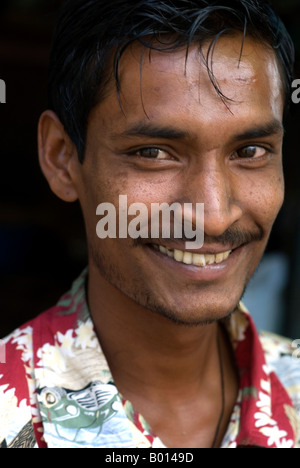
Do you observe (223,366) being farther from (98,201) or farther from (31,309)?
(31,309)

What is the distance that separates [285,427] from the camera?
154cm

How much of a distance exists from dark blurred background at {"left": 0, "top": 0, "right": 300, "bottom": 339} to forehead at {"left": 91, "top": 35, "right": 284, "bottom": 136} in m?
2.27

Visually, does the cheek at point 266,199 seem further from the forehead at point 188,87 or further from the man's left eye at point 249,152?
the forehead at point 188,87

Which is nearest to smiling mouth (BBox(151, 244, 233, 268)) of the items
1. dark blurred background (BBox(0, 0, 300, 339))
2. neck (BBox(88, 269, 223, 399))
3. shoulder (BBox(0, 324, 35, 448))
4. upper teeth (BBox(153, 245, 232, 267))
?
upper teeth (BBox(153, 245, 232, 267))

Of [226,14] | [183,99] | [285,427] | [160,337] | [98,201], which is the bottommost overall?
[285,427]

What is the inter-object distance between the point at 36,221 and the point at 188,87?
343cm

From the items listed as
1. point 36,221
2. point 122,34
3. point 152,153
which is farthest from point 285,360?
point 36,221

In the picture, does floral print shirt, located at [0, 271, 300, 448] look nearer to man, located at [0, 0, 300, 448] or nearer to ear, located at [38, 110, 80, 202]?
man, located at [0, 0, 300, 448]

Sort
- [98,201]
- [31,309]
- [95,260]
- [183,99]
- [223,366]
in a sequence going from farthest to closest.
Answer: [31,309]
[223,366]
[95,260]
[98,201]
[183,99]

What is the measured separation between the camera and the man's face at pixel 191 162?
50.5 inches

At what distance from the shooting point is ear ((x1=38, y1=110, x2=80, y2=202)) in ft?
5.08

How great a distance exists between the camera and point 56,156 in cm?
157
